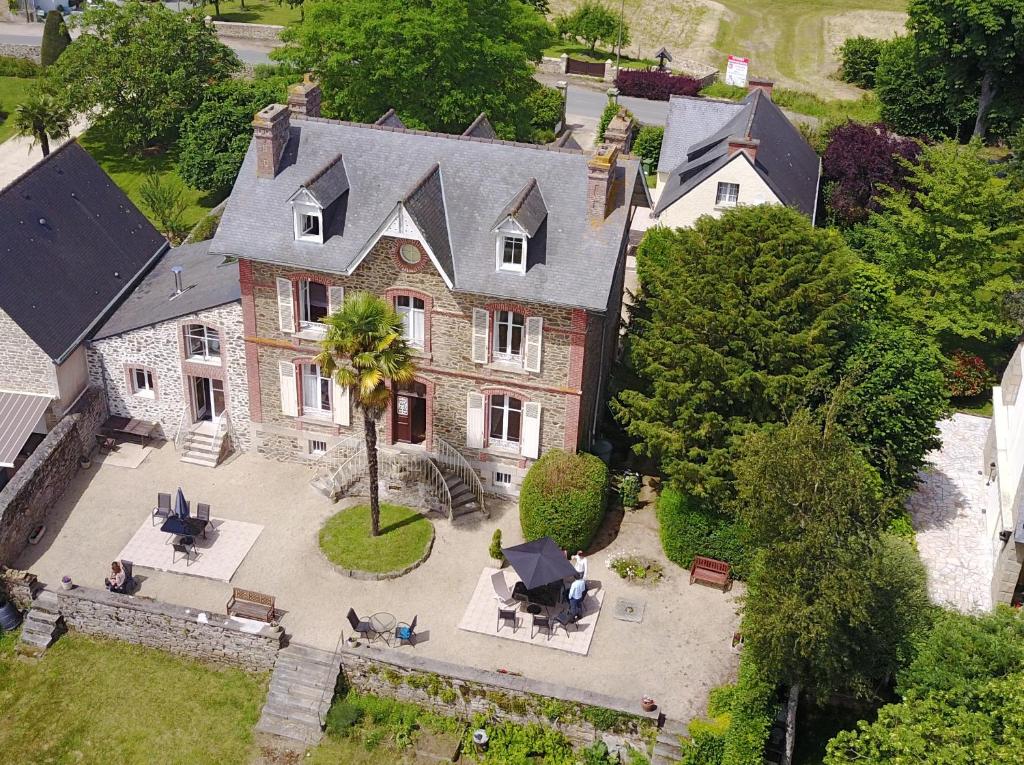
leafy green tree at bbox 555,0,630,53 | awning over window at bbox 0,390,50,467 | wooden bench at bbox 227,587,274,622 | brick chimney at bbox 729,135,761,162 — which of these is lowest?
wooden bench at bbox 227,587,274,622

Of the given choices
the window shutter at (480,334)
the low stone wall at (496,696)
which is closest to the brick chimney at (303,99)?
the window shutter at (480,334)

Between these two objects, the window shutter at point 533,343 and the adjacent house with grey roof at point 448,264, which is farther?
the window shutter at point 533,343

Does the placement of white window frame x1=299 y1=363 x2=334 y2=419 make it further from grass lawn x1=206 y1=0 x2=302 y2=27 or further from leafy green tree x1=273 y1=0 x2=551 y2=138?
grass lawn x1=206 y1=0 x2=302 y2=27

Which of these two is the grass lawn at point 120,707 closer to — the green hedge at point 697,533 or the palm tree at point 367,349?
the palm tree at point 367,349

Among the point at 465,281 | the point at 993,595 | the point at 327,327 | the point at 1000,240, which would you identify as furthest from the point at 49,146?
the point at 993,595

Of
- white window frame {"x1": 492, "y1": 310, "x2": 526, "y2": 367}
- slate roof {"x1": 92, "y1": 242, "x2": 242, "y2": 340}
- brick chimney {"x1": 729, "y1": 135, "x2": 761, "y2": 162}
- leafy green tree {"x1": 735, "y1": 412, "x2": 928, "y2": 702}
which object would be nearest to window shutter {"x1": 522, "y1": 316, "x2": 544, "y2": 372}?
white window frame {"x1": 492, "y1": 310, "x2": 526, "y2": 367}

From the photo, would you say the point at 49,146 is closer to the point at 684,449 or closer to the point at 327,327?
the point at 327,327
